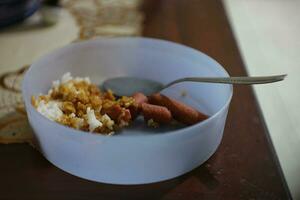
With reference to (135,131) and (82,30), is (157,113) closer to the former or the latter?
(135,131)

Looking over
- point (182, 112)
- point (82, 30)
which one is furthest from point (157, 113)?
point (82, 30)

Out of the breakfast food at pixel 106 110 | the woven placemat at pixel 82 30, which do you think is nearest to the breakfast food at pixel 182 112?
the breakfast food at pixel 106 110

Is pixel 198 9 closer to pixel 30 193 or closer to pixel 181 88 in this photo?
pixel 181 88

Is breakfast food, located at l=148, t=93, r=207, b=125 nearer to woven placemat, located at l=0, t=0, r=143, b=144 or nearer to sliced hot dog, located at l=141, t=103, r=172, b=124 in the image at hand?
sliced hot dog, located at l=141, t=103, r=172, b=124

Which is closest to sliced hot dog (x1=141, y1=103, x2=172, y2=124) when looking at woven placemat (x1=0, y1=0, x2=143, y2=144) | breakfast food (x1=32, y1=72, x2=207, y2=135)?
breakfast food (x1=32, y1=72, x2=207, y2=135)

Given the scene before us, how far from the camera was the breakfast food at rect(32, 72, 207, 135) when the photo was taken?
52cm

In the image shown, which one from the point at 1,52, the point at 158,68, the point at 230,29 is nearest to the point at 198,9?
the point at 230,29

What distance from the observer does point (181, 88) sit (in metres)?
0.63

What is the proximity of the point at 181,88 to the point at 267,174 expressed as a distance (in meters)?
0.19

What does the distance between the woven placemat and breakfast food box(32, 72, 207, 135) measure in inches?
1.6

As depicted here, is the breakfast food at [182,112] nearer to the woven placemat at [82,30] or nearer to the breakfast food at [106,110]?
the breakfast food at [106,110]

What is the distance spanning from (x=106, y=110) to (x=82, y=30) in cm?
29

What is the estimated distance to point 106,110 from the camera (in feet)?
1.76

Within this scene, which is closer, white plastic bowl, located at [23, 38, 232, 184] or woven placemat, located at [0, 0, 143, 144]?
white plastic bowl, located at [23, 38, 232, 184]
